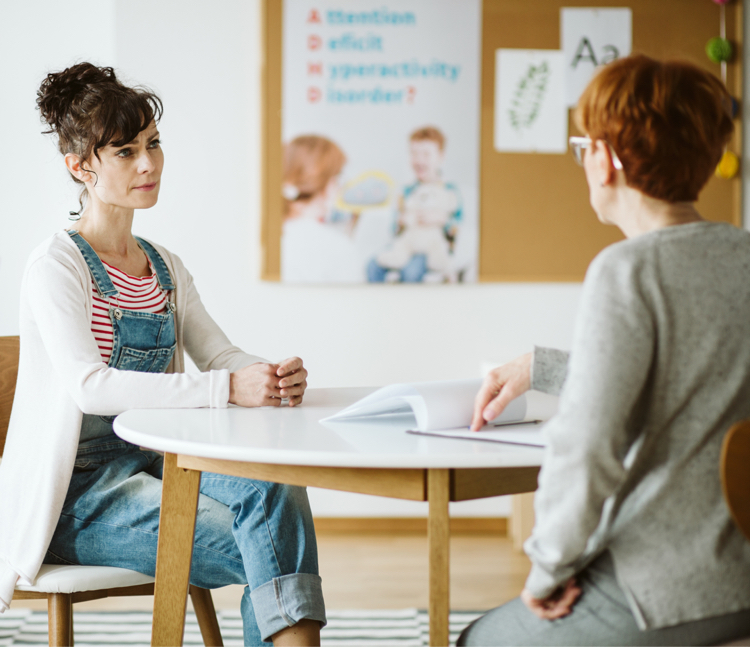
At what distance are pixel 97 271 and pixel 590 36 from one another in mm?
2270

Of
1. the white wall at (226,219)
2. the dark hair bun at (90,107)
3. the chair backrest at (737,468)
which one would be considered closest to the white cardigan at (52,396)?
the dark hair bun at (90,107)

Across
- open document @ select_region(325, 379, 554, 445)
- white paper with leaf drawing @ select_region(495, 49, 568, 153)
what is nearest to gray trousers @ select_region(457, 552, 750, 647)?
open document @ select_region(325, 379, 554, 445)

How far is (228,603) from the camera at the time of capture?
2.50 metres

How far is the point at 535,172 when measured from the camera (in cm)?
313

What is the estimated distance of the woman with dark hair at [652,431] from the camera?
813 millimetres

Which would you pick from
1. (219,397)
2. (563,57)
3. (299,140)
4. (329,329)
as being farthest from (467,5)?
(219,397)

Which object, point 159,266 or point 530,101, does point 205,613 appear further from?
point 530,101

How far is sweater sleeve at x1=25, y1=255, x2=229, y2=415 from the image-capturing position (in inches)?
54.2

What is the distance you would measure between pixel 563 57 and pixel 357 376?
1.44m

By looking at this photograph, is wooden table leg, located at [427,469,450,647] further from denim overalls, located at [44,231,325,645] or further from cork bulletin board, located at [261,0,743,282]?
cork bulletin board, located at [261,0,743,282]

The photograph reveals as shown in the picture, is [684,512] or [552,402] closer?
[684,512]

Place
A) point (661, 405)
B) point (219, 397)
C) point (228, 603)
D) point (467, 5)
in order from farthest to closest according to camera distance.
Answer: point (467, 5)
point (228, 603)
point (219, 397)
point (661, 405)

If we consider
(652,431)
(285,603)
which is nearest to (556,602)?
(652,431)

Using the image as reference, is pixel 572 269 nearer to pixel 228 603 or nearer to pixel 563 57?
pixel 563 57
